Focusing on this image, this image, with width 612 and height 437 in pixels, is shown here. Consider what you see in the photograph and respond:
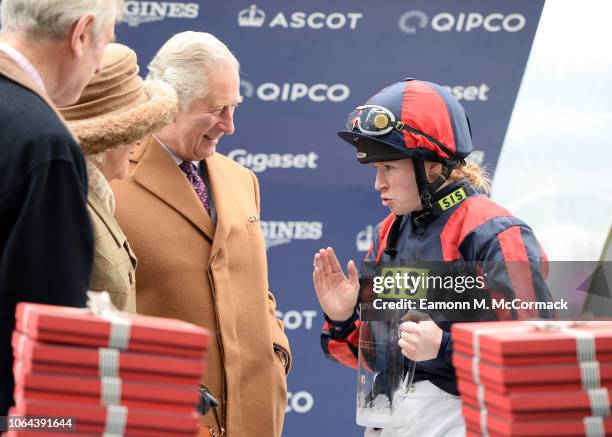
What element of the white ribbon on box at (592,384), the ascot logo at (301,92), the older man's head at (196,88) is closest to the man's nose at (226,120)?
the older man's head at (196,88)

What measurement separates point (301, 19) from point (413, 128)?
2.18m

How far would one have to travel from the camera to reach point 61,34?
2359 millimetres

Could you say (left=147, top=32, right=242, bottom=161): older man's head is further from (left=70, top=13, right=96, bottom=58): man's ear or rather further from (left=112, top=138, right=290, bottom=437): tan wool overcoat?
(left=70, top=13, right=96, bottom=58): man's ear

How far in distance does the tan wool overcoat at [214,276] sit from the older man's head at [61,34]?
48.8 inches

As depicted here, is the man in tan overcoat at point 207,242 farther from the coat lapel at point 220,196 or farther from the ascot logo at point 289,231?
the ascot logo at point 289,231

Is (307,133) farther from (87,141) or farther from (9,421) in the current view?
(9,421)

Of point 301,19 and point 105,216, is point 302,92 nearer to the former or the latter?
point 301,19

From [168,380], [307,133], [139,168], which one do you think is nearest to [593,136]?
[307,133]

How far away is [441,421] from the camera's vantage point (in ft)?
10.7

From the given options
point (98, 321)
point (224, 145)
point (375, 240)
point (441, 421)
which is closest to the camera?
point (98, 321)

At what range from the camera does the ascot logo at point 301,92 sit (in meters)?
5.52

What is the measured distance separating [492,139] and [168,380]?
3.86 metres

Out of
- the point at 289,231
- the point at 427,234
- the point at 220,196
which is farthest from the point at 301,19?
the point at 427,234

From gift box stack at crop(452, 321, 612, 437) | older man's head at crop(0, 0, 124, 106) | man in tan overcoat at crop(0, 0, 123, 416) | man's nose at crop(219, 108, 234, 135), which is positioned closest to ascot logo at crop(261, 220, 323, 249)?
man's nose at crop(219, 108, 234, 135)
